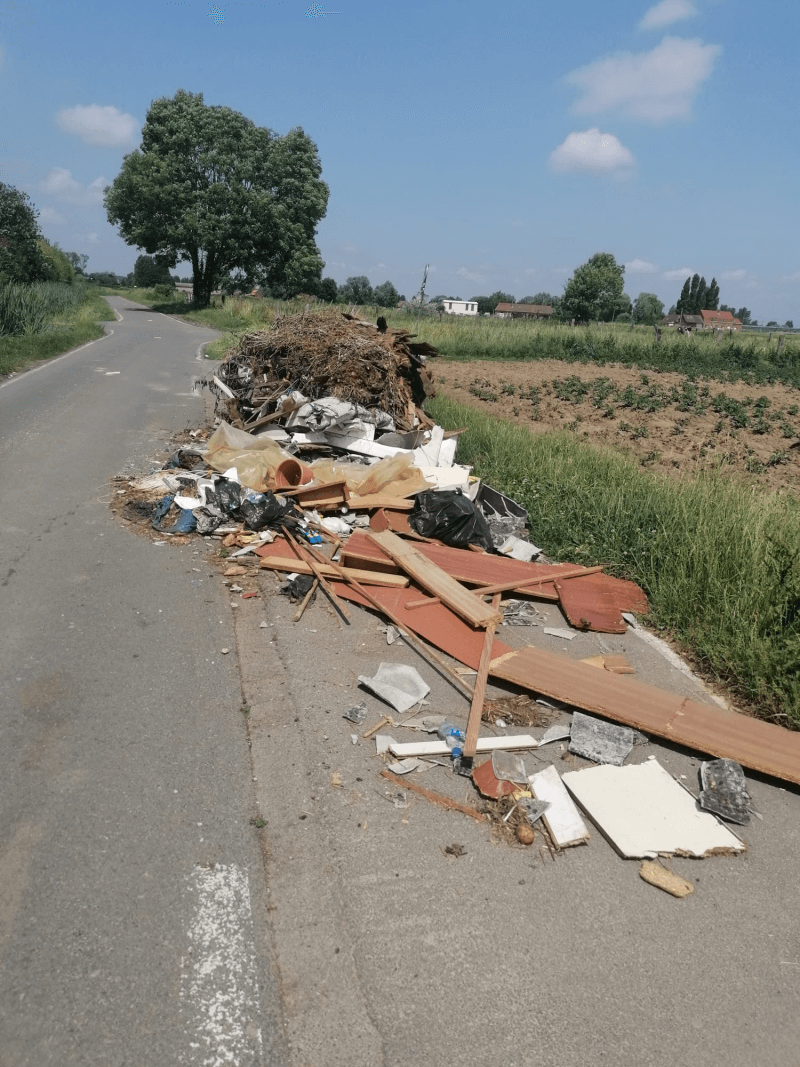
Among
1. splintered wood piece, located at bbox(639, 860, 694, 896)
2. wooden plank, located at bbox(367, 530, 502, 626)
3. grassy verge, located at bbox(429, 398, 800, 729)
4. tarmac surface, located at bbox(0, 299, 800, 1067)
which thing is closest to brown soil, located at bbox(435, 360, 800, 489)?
grassy verge, located at bbox(429, 398, 800, 729)

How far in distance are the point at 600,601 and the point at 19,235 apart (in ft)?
166

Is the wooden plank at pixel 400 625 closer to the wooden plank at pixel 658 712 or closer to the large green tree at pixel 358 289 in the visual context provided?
the wooden plank at pixel 658 712

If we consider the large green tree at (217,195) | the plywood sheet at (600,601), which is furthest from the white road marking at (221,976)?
the large green tree at (217,195)

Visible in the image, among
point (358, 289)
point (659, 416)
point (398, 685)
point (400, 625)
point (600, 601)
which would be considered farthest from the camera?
point (358, 289)

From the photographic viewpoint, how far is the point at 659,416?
17.1 metres

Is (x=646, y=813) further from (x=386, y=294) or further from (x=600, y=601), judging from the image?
(x=386, y=294)

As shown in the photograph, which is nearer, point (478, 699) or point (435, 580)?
point (478, 699)

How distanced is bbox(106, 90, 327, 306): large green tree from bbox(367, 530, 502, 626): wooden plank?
52.3 metres

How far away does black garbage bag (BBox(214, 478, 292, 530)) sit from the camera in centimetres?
723

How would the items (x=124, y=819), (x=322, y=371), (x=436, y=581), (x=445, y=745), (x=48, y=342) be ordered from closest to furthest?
(x=124, y=819)
(x=445, y=745)
(x=436, y=581)
(x=322, y=371)
(x=48, y=342)

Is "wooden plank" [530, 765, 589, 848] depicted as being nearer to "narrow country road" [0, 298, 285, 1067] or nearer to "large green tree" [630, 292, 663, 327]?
"narrow country road" [0, 298, 285, 1067]

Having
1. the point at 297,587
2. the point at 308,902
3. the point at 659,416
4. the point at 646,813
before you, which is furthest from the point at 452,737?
the point at 659,416

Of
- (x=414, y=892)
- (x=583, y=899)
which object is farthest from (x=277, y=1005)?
(x=583, y=899)

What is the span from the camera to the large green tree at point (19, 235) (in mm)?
43969
